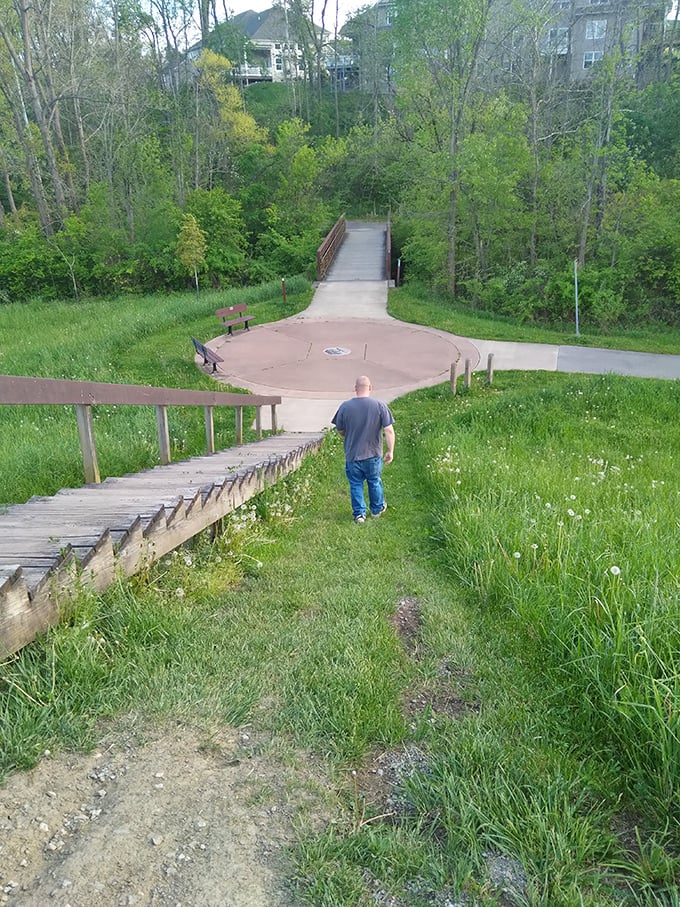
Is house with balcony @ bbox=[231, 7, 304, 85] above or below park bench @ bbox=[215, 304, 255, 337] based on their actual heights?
above

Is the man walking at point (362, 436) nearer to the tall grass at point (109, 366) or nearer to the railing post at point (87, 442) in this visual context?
the railing post at point (87, 442)

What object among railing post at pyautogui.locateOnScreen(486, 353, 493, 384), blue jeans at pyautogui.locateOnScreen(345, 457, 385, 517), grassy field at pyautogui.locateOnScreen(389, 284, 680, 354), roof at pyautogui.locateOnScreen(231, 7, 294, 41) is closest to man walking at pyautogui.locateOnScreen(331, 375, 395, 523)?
blue jeans at pyautogui.locateOnScreen(345, 457, 385, 517)

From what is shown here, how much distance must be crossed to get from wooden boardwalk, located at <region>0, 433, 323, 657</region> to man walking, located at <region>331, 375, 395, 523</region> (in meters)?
1.04

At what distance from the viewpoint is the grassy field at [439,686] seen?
1893 mm

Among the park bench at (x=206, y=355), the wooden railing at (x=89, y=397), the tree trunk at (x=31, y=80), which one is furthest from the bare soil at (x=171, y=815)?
the tree trunk at (x=31, y=80)

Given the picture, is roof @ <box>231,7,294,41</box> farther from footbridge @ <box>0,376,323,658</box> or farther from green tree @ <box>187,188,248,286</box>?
footbridge @ <box>0,376,323,658</box>

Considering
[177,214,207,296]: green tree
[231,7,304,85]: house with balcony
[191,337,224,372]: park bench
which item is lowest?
[191,337,224,372]: park bench

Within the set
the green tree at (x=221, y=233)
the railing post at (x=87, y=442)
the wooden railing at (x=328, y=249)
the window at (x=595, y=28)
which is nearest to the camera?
the railing post at (x=87, y=442)

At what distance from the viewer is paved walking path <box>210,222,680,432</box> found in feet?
43.4

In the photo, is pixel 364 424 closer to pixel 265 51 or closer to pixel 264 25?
pixel 265 51

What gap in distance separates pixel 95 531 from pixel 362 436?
11.3 feet

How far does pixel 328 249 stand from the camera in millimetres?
26672

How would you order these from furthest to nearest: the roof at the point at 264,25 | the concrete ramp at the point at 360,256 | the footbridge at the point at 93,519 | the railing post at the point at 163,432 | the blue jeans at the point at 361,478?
the roof at the point at 264,25 → the concrete ramp at the point at 360,256 → the blue jeans at the point at 361,478 → the railing post at the point at 163,432 → the footbridge at the point at 93,519

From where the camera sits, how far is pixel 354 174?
4050 centimetres
